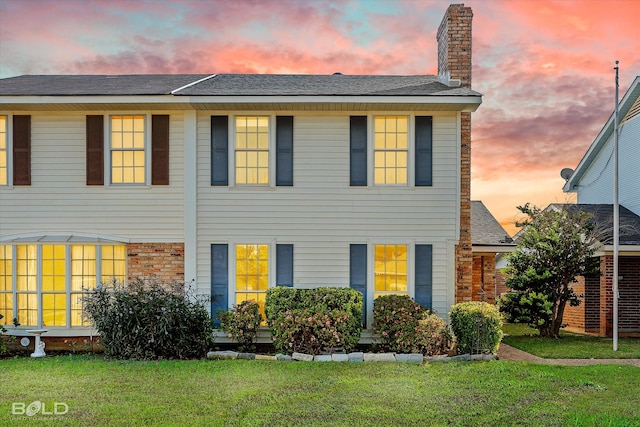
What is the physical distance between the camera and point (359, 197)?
12484mm

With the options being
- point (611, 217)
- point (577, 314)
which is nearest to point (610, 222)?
point (611, 217)

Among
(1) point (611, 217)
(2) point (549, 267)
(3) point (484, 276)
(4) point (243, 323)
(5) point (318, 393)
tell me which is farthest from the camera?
(3) point (484, 276)

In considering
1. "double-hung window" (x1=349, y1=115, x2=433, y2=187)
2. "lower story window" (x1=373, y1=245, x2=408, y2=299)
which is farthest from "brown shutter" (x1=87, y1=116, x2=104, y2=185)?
"lower story window" (x1=373, y1=245, x2=408, y2=299)

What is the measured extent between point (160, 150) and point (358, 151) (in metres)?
4.42

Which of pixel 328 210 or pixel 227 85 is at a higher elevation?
pixel 227 85

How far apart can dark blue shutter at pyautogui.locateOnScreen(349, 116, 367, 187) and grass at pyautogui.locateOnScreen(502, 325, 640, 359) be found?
5.51 meters

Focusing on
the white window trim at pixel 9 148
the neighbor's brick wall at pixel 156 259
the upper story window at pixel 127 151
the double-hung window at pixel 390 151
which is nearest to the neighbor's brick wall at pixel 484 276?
the double-hung window at pixel 390 151

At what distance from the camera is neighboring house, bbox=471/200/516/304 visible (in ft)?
57.2

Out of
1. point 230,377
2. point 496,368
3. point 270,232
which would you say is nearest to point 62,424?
point 230,377

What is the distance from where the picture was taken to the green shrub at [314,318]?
35.8ft

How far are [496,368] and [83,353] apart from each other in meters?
8.60

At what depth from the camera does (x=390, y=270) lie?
12500 millimetres

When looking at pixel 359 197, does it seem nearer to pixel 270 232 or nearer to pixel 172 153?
Result: pixel 270 232

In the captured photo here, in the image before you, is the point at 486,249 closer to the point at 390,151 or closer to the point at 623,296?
the point at 623,296
